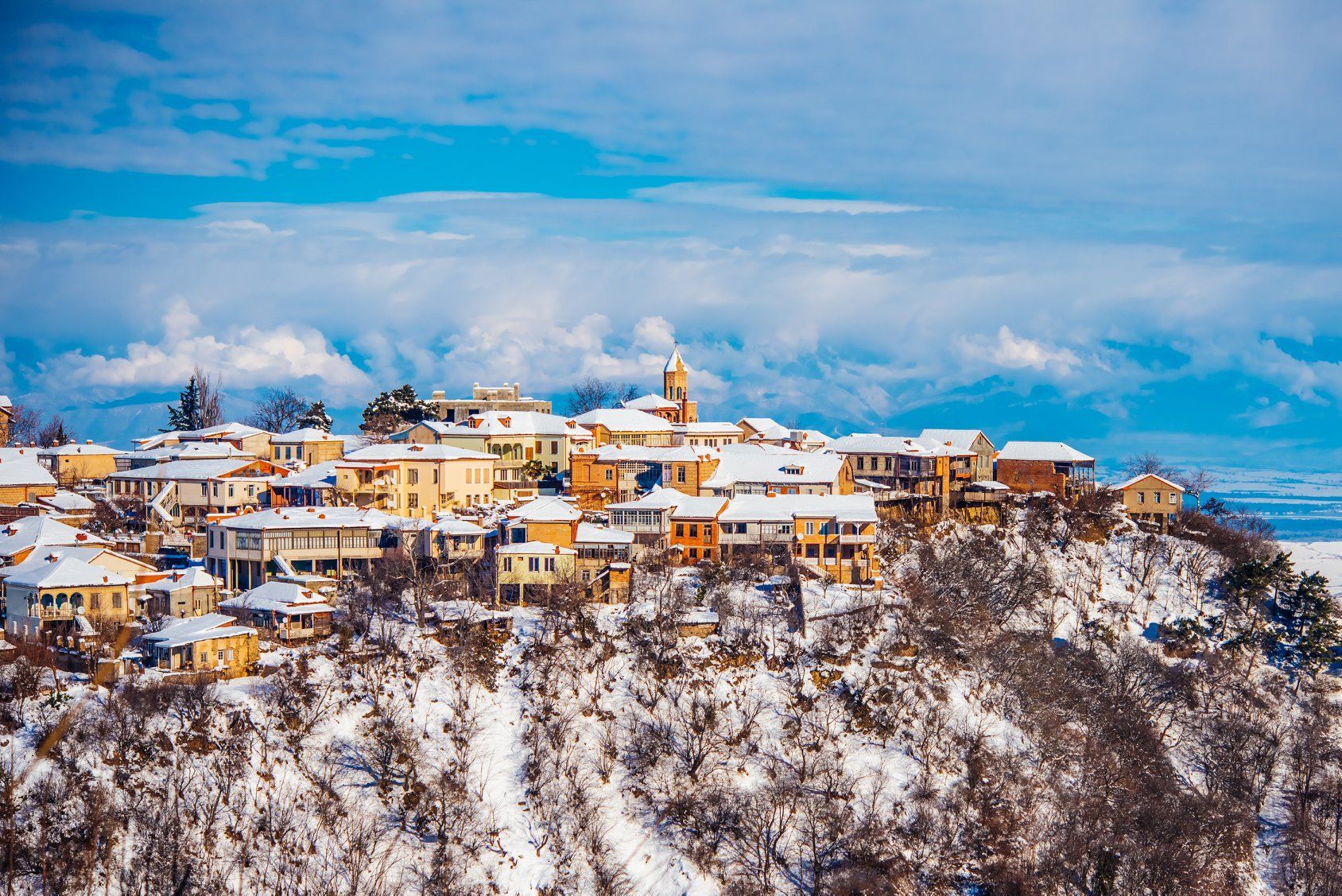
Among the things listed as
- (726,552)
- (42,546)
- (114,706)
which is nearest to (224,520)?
(42,546)

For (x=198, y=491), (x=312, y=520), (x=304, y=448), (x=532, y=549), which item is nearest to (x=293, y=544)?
(x=312, y=520)

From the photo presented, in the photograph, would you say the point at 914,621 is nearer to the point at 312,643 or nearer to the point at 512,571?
the point at 512,571

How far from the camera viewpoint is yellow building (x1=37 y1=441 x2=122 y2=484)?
91.5 m

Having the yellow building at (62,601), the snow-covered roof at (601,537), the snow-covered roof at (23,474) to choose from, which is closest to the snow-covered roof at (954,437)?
the snow-covered roof at (601,537)

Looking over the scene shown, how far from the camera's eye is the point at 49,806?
46.1m

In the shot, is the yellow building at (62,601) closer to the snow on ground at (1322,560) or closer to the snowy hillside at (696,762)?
the snowy hillside at (696,762)

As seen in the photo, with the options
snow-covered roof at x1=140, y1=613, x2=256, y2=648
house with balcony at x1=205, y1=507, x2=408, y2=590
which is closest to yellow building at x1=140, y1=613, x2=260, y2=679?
snow-covered roof at x1=140, y1=613, x2=256, y2=648

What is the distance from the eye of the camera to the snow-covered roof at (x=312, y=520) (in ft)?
210

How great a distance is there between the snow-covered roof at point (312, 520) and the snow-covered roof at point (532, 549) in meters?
6.59

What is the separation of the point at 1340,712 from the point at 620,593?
36.9 m

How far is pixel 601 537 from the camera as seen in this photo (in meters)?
65.4

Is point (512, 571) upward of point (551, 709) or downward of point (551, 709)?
upward

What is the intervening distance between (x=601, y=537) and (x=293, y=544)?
1545cm

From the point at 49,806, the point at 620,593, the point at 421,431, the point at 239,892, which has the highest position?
the point at 421,431
